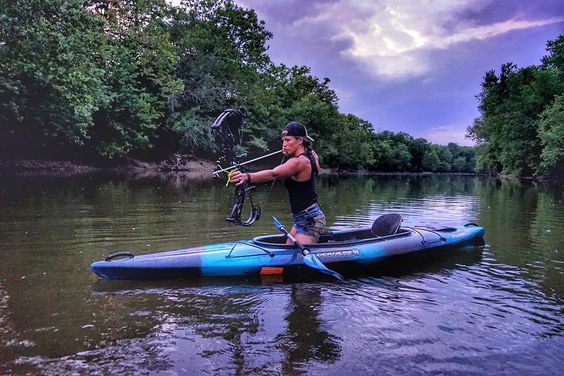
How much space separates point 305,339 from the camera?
450cm

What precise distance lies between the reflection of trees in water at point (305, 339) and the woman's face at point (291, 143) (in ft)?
6.71

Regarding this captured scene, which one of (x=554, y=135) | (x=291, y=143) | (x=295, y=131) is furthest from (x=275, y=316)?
(x=554, y=135)

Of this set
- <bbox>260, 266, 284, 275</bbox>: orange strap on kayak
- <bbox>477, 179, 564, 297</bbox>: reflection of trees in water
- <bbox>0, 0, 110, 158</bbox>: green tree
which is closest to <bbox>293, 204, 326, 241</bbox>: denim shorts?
<bbox>260, 266, 284, 275</bbox>: orange strap on kayak

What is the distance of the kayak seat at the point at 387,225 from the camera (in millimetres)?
7832

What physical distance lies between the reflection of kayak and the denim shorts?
0.31m

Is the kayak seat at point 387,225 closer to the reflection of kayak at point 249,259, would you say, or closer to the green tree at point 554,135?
the reflection of kayak at point 249,259

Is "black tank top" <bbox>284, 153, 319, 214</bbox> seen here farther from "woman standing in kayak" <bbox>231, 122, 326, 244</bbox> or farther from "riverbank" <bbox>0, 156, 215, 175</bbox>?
"riverbank" <bbox>0, 156, 215, 175</bbox>

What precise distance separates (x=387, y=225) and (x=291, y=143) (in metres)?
2.59

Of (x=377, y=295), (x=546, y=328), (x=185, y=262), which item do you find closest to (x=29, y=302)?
(x=185, y=262)

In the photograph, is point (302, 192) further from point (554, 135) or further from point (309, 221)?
point (554, 135)

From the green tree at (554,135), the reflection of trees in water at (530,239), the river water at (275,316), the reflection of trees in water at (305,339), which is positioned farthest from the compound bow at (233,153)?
the green tree at (554,135)

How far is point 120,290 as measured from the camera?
18.8 feet

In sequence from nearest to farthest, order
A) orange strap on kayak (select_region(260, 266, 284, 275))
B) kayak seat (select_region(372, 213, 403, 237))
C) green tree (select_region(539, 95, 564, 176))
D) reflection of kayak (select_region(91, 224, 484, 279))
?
reflection of kayak (select_region(91, 224, 484, 279)), orange strap on kayak (select_region(260, 266, 284, 275)), kayak seat (select_region(372, 213, 403, 237)), green tree (select_region(539, 95, 564, 176))

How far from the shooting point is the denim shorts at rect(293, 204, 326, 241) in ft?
22.6
